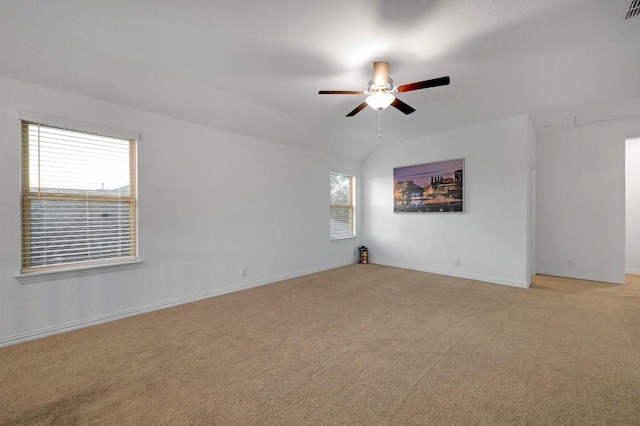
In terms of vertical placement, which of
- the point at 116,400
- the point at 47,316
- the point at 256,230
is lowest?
the point at 116,400

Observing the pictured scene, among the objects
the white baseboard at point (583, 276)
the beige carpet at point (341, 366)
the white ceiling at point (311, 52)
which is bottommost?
the beige carpet at point (341, 366)

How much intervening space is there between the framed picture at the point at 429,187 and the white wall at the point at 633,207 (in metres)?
3.82

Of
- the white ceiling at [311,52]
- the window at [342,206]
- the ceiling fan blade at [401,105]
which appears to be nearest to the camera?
the white ceiling at [311,52]

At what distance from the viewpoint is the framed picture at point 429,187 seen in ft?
16.9

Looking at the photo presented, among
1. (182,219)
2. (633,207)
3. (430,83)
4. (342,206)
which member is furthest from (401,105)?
(633,207)

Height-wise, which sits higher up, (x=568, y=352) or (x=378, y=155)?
(x=378, y=155)

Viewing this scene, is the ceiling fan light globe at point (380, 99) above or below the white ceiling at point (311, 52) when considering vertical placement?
below

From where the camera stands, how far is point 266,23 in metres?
2.39

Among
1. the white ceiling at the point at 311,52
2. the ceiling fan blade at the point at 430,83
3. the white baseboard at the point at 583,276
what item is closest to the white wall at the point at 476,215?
the white ceiling at the point at 311,52

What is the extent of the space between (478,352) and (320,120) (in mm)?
3922

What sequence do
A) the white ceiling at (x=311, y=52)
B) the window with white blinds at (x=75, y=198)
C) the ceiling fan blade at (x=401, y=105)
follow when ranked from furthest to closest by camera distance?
1. the ceiling fan blade at (x=401, y=105)
2. the window with white blinds at (x=75, y=198)
3. the white ceiling at (x=311, y=52)

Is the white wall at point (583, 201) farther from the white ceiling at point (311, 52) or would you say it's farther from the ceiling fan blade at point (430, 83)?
the ceiling fan blade at point (430, 83)

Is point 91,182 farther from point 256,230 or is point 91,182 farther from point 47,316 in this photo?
point 256,230

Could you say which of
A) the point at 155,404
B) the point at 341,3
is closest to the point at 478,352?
the point at 155,404
